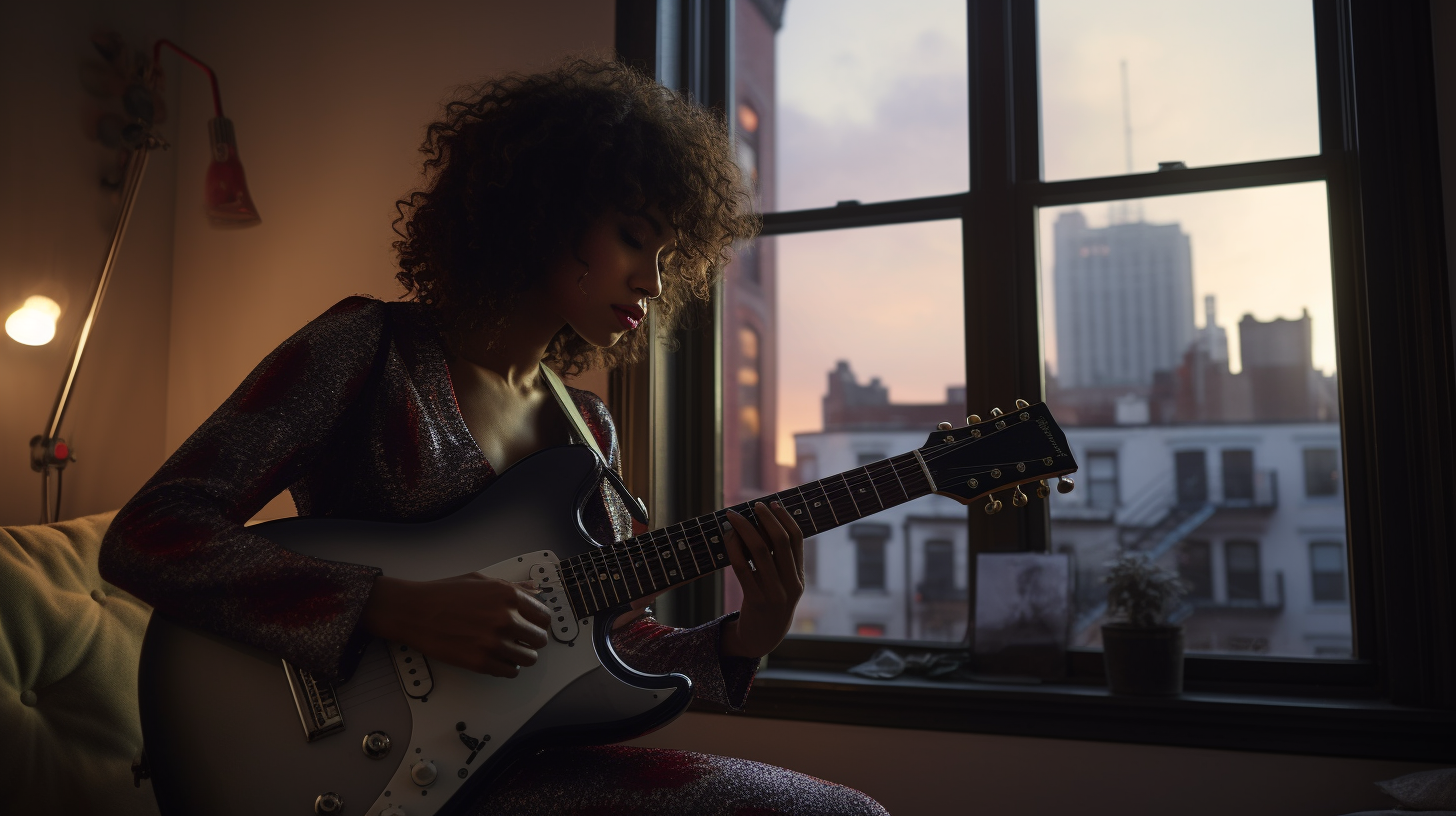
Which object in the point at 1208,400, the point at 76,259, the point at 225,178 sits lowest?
the point at 1208,400

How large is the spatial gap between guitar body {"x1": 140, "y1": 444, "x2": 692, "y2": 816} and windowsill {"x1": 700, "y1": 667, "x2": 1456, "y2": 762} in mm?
877

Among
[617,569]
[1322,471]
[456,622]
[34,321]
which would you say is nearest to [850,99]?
[1322,471]

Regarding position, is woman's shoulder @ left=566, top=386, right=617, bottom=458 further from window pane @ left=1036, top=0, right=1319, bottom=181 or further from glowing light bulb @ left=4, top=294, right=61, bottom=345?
glowing light bulb @ left=4, top=294, right=61, bottom=345

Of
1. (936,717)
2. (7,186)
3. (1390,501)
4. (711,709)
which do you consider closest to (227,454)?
(711,709)

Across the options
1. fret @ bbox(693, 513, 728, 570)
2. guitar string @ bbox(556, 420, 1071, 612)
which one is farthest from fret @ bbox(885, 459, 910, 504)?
fret @ bbox(693, 513, 728, 570)

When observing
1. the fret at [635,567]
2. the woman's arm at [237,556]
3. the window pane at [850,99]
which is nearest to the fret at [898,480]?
the fret at [635,567]

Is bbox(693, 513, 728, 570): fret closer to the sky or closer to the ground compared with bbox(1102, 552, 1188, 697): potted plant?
closer to the sky

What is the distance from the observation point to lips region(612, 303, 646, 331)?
1.24m

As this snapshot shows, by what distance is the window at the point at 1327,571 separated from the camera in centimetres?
176

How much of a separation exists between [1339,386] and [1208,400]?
23 centimetres

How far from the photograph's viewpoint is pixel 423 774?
3.10 feet

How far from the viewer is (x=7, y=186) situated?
2.12 m

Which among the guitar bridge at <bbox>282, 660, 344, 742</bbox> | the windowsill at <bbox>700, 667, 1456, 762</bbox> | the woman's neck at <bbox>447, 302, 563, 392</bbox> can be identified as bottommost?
the windowsill at <bbox>700, 667, 1456, 762</bbox>

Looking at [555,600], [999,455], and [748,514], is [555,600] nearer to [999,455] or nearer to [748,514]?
[748,514]
